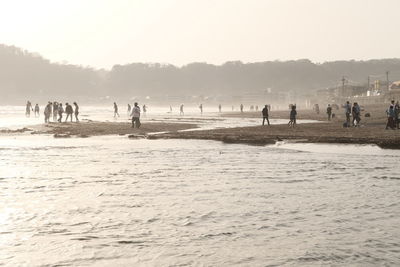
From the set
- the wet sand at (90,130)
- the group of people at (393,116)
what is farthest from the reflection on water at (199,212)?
the wet sand at (90,130)

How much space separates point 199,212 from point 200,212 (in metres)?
0.02

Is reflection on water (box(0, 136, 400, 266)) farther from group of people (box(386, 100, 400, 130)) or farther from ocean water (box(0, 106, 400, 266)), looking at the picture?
group of people (box(386, 100, 400, 130))

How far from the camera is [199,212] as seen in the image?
9.38 m

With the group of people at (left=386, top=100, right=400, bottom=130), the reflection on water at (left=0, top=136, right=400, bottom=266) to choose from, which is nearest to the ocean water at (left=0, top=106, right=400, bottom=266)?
the reflection on water at (left=0, top=136, right=400, bottom=266)

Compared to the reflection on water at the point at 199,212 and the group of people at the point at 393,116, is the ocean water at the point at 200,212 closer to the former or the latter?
the reflection on water at the point at 199,212

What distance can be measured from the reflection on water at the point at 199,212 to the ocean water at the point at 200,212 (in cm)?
2

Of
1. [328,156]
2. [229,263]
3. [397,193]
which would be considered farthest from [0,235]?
[328,156]

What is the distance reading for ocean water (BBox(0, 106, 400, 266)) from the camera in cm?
684

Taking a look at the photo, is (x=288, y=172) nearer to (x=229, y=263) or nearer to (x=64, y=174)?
(x=64, y=174)

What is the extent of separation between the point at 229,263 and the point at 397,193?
6.29 metres

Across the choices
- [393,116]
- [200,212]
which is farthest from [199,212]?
[393,116]

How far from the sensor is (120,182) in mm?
12930

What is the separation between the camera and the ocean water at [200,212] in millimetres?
6840

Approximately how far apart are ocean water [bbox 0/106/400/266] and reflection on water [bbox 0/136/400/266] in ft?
0.06
